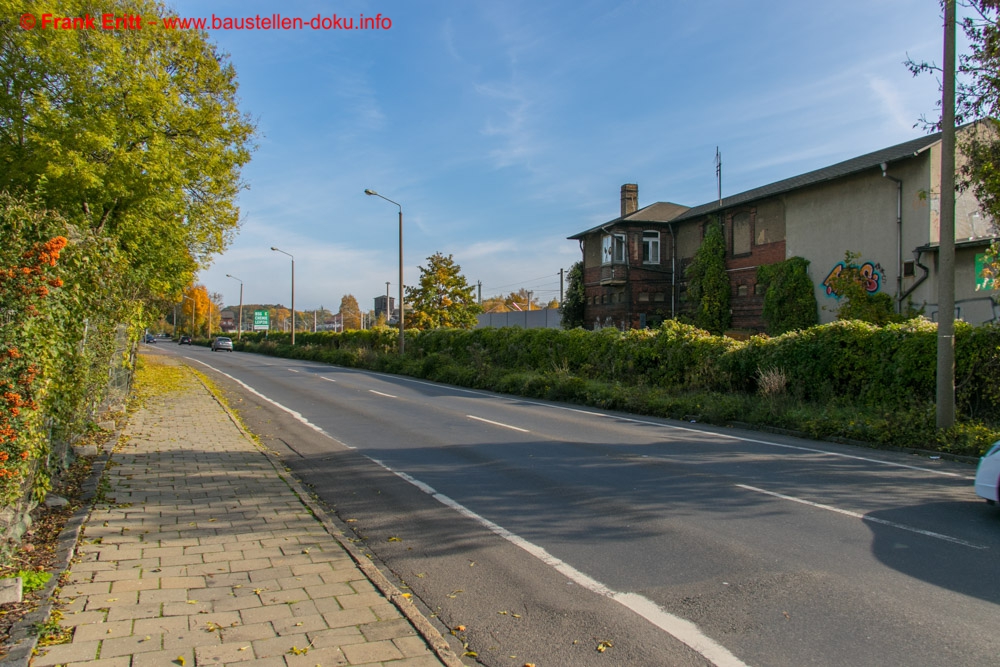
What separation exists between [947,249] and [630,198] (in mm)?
35162

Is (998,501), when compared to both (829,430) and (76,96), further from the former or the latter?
(76,96)

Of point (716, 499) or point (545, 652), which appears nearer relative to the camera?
point (545, 652)

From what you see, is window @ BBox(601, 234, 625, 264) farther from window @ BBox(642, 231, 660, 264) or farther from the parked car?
the parked car

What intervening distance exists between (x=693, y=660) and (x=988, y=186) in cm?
1108

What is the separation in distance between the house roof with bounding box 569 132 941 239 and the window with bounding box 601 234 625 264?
0.84 meters

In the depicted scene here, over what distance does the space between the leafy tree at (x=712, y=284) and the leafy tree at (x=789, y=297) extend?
314 cm

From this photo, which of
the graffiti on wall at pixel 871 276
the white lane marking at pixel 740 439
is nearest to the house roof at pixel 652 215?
the graffiti on wall at pixel 871 276

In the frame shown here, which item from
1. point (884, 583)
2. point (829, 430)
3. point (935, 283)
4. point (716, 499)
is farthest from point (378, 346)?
point (884, 583)

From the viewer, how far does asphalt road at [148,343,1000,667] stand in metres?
4.07

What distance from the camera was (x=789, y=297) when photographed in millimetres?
29594

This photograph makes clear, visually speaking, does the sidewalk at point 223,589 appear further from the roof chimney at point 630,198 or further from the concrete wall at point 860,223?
the roof chimney at point 630,198

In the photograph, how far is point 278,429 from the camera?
1366cm

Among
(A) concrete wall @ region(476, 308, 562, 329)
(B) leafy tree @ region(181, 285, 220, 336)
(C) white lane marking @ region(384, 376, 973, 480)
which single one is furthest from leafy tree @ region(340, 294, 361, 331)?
(C) white lane marking @ region(384, 376, 973, 480)

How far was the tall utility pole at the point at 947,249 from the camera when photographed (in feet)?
36.8
